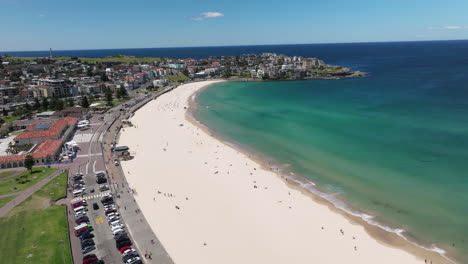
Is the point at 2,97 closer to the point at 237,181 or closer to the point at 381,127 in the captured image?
the point at 237,181

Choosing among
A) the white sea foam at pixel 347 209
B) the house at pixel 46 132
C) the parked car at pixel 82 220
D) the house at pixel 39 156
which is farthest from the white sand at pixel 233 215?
the house at pixel 46 132

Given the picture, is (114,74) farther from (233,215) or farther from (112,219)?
(233,215)

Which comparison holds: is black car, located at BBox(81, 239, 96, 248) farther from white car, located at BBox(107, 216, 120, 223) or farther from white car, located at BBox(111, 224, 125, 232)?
white car, located at BBox(107, 216, 120, 223)

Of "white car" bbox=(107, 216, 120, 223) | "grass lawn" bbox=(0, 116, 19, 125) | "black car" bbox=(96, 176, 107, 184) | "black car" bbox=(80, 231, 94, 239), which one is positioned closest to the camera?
"black car" bbox=(80, 231, 94, 239)

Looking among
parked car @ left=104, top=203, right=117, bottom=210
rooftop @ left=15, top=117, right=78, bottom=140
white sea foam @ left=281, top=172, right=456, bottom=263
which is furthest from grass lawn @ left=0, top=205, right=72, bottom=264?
white sea foam @ left=281, top=172, right=456, bottom=263

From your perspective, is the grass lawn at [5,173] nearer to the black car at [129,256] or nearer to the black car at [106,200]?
the black car at [106,200]

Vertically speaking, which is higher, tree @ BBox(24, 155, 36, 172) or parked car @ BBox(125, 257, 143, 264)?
tree @ BBox(24, 155, 36, 172)

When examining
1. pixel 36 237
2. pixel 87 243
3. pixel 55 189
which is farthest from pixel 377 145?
pixel 36 237
